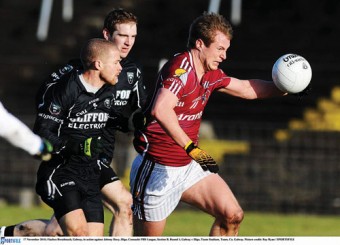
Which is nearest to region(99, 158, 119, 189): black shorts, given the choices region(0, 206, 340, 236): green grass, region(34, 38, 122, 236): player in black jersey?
region(34, 38, 122, 236): player in black jersey

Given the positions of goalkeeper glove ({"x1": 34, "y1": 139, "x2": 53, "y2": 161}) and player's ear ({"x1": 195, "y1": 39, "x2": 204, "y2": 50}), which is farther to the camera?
player's ear ({"x1": 195, "y1": 39, "x2": 204, "y2": 50})

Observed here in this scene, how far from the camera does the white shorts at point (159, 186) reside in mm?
8203

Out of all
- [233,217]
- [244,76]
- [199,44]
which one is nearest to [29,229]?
[233,217]

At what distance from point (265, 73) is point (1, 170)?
461cm

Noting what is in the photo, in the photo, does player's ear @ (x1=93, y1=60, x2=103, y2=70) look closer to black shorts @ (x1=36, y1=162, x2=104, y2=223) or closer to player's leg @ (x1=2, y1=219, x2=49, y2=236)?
black shorts @ (x1=36, y1=162, x2=104, y2=223)

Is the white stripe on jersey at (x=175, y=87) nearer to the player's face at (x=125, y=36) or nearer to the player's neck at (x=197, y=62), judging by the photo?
the player's neck at (x=197, y=62)

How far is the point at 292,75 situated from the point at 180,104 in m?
0.98

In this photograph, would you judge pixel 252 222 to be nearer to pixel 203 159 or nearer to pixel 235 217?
pixel 235 217

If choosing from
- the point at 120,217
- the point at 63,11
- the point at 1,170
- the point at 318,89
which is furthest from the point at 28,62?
the point at 120,217

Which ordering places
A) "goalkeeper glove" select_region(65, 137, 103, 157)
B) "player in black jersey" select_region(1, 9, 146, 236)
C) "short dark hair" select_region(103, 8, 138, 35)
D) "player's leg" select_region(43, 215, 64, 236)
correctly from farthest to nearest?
"short dark hair" select_region(103, 8, 138, 35) → "player in black jersey" select_region(1, 9, 146, 236) → "player's leg" select_region(43, 215, 64, 236) → "goalkeeper glove" select_region(65, 137, 103, 157)

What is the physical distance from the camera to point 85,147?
25.3 ft

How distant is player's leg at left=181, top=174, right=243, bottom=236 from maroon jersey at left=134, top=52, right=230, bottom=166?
271 millimetres

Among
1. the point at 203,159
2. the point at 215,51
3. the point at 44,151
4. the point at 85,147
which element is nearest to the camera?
the point at 44,151

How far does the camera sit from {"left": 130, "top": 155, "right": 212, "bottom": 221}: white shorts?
26.9ft
